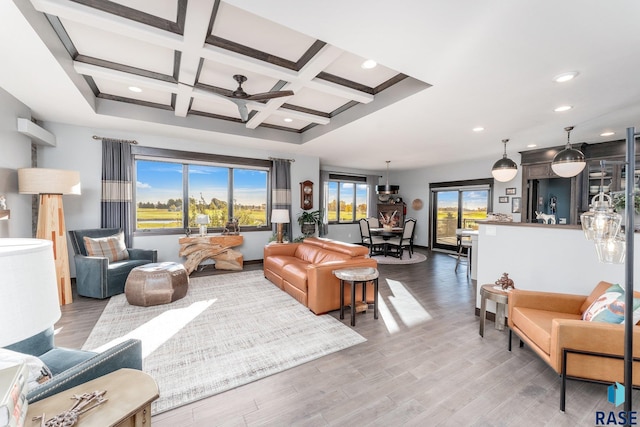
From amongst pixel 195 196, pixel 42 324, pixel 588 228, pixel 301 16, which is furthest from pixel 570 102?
pixel 195 196

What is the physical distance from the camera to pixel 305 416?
1.78 m

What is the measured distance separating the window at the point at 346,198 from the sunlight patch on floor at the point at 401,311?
15.4 ft

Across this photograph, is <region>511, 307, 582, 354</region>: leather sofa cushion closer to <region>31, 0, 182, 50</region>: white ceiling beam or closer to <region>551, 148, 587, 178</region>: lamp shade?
<region>551, 148, 587, 178</region>: lamp shade

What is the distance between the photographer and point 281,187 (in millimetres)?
6379

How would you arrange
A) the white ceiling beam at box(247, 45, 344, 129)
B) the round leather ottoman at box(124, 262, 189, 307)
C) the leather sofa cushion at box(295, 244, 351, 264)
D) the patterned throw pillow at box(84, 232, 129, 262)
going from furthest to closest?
the patterned throw pillow at box(84, 232, 129, 262)
the leather sofa cushion at box(295, 244, 351, 264)
the round leather ottoman at box(124, 262, 189, 307)
the white ceiling beam at box(247, 45, 344, 129)

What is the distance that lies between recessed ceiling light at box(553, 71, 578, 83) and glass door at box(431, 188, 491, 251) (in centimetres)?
502

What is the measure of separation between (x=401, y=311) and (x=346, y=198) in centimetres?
577

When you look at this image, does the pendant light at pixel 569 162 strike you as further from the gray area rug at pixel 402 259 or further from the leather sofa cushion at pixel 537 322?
the gray area rug at pixel 402 259

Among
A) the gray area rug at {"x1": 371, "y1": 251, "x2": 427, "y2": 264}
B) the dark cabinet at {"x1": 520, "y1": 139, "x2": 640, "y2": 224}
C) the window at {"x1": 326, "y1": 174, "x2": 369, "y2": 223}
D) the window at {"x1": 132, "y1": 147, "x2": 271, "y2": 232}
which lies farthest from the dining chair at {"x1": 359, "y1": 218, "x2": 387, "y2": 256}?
the dark cabinet at {"x1": 520, "y1": 139, "x2": 640, "y2": 224}

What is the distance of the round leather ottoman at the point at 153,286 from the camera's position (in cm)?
354

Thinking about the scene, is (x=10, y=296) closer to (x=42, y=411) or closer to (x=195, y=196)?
(x=42, y=411)

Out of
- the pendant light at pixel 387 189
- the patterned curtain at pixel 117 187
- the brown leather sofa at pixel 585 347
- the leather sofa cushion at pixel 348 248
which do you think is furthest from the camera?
the pendant light at pixel 387 189

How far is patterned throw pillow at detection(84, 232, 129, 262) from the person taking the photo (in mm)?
4039

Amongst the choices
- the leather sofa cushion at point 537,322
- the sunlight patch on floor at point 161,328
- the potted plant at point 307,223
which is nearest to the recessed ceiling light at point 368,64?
the leather sofa cushion at point 537,322
